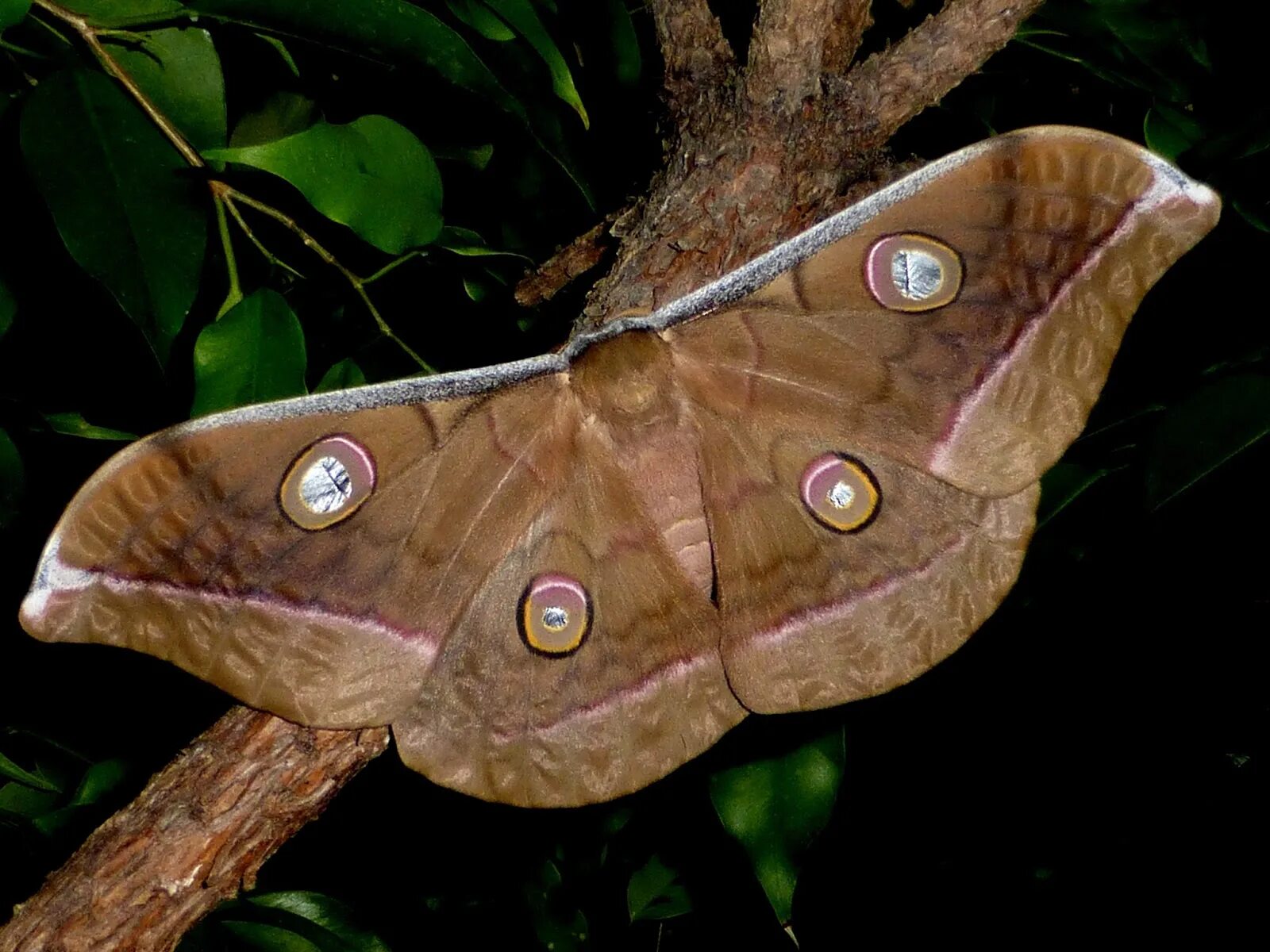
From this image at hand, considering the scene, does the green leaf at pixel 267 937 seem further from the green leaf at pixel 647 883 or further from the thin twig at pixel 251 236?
the thin twig at pixel 251 236

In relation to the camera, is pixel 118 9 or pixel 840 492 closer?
pixel 118 9

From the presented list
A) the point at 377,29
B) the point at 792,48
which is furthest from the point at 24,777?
the point at 792,48

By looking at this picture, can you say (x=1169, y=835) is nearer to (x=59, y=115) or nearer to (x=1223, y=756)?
(x=1223, y=756)

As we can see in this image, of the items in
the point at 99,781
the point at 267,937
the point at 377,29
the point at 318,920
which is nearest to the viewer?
the point at 377,29

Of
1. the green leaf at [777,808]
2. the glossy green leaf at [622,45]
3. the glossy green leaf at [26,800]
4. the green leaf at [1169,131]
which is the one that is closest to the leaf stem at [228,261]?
the glossy green leaf at [622,45]

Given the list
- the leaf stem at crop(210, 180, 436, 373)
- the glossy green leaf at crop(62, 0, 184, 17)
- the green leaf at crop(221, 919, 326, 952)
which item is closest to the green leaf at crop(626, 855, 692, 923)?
the green leaf at crop(221, 919, 326, 952)

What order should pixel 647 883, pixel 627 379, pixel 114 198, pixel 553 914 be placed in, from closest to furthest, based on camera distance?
pixel 114 198 → pixel 627 379 → pixel 647 883 → pixel 553 914

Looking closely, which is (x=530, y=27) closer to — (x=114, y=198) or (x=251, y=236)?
(x=251, y=236)
